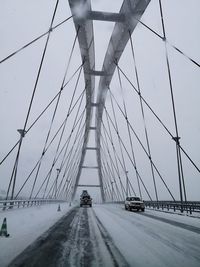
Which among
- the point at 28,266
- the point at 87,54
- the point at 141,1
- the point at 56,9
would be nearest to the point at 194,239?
the point at 28,266

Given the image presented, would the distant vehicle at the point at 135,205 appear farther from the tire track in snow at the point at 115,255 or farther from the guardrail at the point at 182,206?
the tire track in snow at the point at 115,255

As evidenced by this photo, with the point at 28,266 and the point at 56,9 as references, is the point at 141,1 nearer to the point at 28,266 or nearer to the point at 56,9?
the point at 56,9

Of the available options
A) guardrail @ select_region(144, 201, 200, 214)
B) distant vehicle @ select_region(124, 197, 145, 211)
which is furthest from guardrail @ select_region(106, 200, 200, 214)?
distant vehicle @ select_region(124, 197, 145, 211)

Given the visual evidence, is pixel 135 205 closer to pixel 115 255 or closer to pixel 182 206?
pixel 182 206

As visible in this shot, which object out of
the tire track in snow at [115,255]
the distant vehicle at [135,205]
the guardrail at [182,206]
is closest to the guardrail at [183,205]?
the guardrail at [182,206]

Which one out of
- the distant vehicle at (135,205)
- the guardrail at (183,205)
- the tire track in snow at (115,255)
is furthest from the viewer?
the distant vehicle at (135,205)

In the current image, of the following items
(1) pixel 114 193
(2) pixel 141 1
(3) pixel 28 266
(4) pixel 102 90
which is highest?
(4) pixel 102 90

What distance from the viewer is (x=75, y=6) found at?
17.9 metres

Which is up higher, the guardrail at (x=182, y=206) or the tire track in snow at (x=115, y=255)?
the guardrail at (x=182, y=206)

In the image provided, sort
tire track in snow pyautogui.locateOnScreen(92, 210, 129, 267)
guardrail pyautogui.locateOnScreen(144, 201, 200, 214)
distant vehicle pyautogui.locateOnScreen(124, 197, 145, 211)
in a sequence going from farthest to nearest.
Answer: distant vehicle pyautogui.locateOnScreen(124, 197, 145, 211)
guardrail pyautogui.locateOnScreen(144, 201, 200, 214)
tire track in snow pyautogui.locateOnScreen(92, 210, 129, 267)

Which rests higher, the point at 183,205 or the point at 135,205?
the point at 135,205

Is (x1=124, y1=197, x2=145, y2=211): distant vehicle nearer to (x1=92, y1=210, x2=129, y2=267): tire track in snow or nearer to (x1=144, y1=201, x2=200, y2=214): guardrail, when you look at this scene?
(x1=144, y1=201, x2=200, y2=214): guardrail

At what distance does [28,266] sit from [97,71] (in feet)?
83.1

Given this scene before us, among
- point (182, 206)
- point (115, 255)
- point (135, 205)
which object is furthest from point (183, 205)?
point (115, 255)
